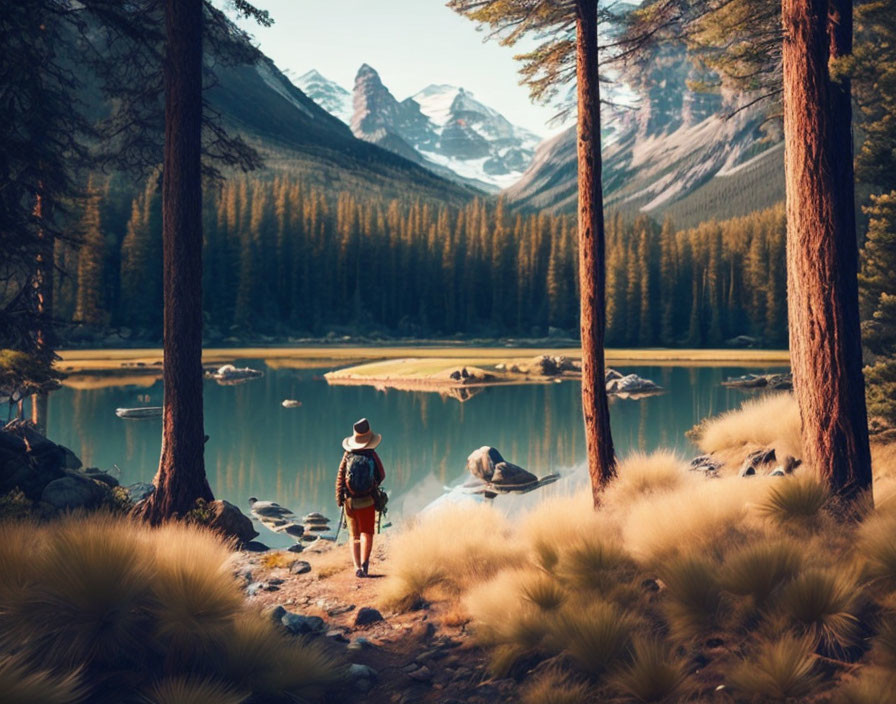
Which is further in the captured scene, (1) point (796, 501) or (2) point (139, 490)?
(2) point (139, 490)

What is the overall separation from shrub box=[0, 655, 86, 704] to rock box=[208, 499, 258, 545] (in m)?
5.76

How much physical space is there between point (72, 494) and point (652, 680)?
9459 millimetres

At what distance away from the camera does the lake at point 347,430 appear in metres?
20.0

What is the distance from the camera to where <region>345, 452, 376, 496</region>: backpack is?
8.59 m

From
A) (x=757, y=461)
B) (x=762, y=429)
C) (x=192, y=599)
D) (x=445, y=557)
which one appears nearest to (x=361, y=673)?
(x=192, y=599)

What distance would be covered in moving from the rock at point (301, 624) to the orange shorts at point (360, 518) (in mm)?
1708

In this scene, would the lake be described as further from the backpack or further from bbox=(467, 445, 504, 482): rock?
the backpack

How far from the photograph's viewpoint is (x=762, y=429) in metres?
14.4

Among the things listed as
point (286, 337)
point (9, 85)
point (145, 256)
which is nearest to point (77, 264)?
point (145, 256)

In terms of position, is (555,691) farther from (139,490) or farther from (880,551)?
(139,490)

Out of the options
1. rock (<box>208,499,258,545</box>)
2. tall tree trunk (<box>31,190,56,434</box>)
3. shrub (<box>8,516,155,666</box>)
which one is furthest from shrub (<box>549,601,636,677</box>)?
tall tree trunk (<box>31,190,56,434</box>)

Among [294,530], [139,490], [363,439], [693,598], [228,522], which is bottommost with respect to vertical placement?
[294,530]

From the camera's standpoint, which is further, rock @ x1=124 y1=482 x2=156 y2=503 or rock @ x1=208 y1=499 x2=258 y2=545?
rock @ x1=124 y1=482 x2=156 y2=503

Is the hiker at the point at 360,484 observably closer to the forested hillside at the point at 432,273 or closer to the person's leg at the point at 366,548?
the person's leg at the point at 366,548
